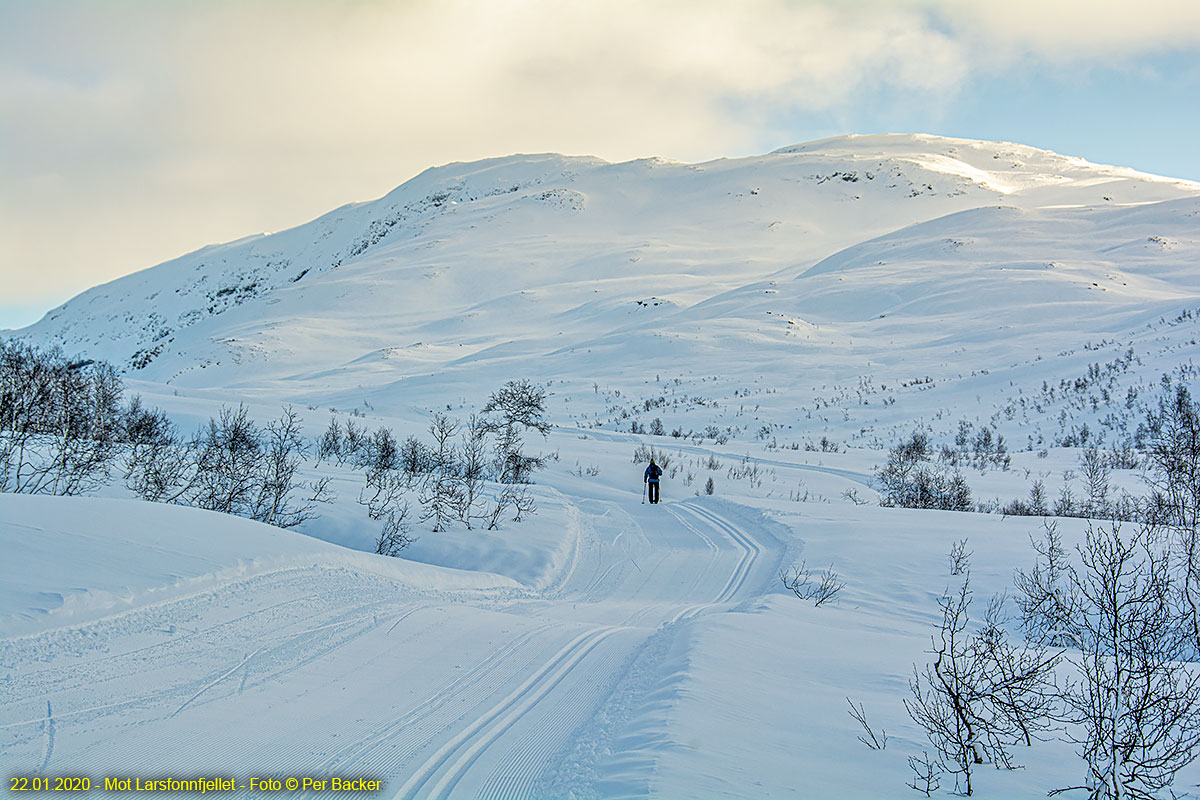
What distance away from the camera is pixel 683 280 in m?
72.6

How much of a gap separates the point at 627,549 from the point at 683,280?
6109 centimetres

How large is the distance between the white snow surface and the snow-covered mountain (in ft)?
1.68

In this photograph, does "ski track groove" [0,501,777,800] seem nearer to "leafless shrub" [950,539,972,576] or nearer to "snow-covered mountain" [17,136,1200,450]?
"leafless shrub" [950,539,972,576]

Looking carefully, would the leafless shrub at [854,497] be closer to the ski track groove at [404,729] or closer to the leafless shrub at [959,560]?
the leafless shrub at [959,560]

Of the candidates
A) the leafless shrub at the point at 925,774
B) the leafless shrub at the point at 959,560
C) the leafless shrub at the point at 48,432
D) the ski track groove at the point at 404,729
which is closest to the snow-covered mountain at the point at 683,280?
the leafless shrub at the point at 959,560

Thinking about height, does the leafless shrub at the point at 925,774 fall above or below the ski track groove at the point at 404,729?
above

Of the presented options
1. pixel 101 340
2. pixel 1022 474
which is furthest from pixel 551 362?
pixel 101 340

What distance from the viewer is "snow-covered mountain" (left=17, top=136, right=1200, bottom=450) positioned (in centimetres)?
4362

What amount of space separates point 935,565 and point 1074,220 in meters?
67.3

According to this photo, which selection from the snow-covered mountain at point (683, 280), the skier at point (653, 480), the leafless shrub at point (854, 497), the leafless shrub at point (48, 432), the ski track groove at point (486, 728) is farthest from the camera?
the snow-covered mountain at point (683, 280)

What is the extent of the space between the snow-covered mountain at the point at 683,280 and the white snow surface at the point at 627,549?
0.51m

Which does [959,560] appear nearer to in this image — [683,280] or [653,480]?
[653,480]

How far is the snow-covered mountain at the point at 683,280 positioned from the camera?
4362 centimetres

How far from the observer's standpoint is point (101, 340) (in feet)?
371
